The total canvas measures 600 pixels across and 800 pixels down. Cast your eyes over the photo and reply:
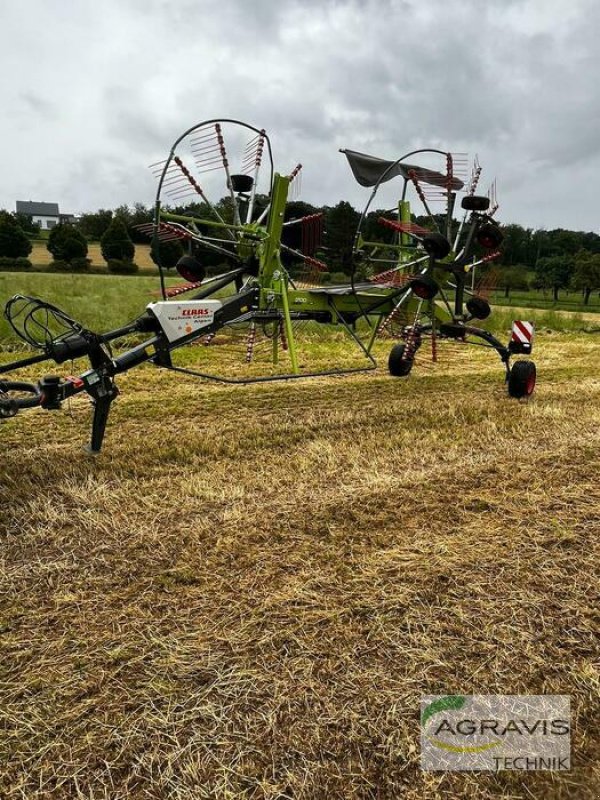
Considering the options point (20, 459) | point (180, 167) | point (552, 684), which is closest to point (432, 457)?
point (552, 684)

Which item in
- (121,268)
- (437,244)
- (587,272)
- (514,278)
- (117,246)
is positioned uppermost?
(117,246)

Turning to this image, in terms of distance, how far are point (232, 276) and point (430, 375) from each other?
346cm

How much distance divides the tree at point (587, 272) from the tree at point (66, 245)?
35484 mm

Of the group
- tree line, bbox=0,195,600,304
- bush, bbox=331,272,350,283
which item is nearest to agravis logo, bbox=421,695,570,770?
bush, bbox=331,272,350,283

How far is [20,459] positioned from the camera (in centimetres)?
430

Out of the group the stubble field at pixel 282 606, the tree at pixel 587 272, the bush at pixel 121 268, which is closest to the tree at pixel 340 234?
the stubble field at pixel 282 606

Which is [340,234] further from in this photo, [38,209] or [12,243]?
[38,209]

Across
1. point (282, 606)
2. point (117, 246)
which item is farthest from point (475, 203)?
point (117, 246)

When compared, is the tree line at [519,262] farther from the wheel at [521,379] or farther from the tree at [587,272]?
the wheel at [521,379]

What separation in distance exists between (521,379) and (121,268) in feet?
107

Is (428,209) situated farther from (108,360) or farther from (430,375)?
(108,360)

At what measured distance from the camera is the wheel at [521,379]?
6406 millimetres

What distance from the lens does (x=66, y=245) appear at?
127ft

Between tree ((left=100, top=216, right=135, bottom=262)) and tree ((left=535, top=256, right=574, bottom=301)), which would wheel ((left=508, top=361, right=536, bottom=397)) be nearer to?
tree ((left=100, top=216, right=135, bottom=262))
